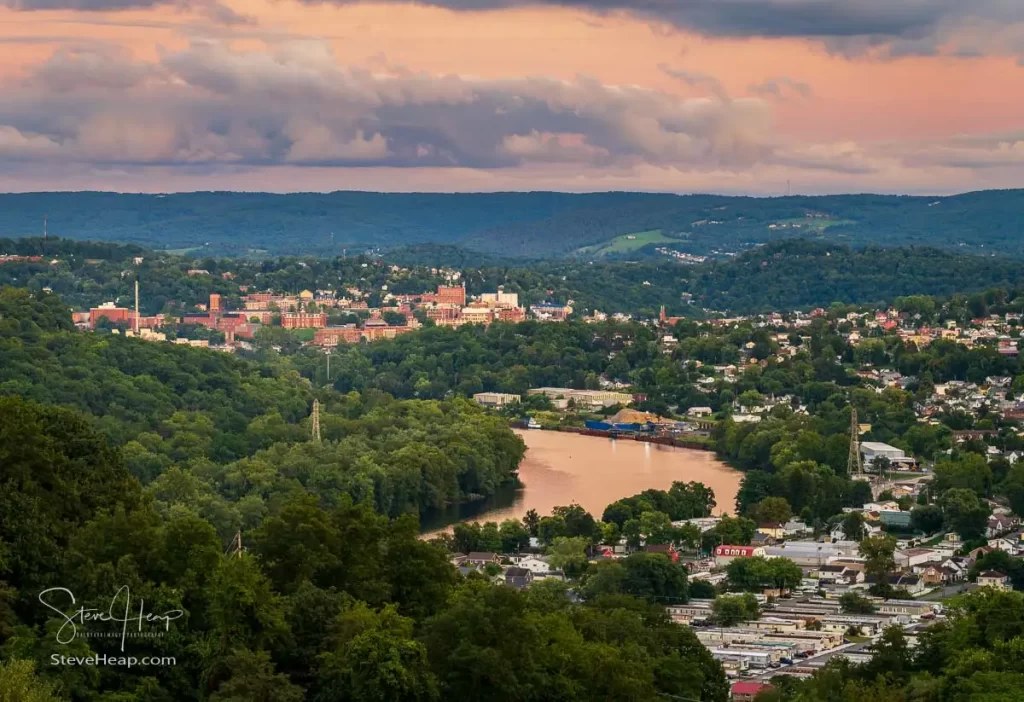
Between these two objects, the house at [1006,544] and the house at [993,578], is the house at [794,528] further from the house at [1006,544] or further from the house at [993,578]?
the house at [993,578]

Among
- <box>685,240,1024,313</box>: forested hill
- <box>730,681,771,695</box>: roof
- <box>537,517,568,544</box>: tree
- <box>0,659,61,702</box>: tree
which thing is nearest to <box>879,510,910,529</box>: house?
<box>537,517,568,544</box>: tree

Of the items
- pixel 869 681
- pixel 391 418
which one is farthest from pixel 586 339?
pixel 869 681

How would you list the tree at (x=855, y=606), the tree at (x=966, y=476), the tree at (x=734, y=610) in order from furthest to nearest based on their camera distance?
the tree at (x=966, y=476)
the tree at (x=855, y=606)
the tree at (x=734, y=610)

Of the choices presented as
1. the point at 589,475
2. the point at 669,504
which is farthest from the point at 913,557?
the point at 589,475

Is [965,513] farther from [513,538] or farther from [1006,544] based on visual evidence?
[513,538]

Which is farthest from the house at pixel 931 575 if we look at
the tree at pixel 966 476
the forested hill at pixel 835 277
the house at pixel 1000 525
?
the forested hill at pixel 835 277

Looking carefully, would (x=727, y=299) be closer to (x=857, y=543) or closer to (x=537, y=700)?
(x=857, y=543)
